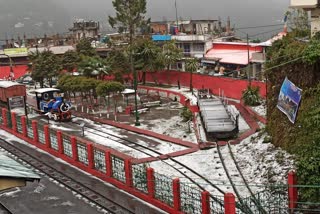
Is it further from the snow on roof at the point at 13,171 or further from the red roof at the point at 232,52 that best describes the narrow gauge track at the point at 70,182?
the red roof at the point at 232,52

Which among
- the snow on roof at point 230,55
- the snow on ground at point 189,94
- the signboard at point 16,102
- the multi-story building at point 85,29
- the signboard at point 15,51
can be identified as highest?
the multi-story building at point 85,29

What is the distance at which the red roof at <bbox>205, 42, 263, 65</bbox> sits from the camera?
5090 centimetres

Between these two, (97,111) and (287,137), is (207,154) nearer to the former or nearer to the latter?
(287,137)

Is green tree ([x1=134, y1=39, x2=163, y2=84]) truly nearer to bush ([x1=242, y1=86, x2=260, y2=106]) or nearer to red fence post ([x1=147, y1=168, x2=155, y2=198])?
bush ([x1=242, y1=86, x2=260, y2=106])

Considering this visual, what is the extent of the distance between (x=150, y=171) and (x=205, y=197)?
9.97 ft

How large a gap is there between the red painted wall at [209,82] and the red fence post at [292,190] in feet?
69.8

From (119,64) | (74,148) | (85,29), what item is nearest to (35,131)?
(74,148)

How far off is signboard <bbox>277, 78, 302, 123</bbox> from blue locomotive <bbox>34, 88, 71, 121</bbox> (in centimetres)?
1819

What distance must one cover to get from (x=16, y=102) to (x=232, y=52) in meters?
27.7

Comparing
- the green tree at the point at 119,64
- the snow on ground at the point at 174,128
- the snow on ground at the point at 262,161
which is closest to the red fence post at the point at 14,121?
the snow on ground at the point at 174,128

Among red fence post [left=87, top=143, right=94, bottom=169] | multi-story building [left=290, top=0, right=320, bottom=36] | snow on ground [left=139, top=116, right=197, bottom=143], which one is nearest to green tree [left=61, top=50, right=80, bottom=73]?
snow on ground [left=139, top=116, right=197, bottom=143]

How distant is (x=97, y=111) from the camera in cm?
3797

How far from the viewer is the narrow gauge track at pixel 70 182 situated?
17.0 metres

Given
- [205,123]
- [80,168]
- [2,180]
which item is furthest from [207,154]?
[2,180]
